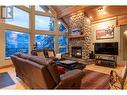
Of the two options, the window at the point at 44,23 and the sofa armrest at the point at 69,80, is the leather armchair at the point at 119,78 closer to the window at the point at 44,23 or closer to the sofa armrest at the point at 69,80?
the sofa armrest at the point at 69,80

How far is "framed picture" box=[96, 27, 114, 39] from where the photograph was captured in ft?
22.6

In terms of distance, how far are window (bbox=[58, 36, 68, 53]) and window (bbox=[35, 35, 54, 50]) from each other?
0.72m

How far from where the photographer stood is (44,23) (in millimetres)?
8867

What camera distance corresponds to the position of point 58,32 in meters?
9.38

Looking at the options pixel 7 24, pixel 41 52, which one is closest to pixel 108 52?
pixel 41 52

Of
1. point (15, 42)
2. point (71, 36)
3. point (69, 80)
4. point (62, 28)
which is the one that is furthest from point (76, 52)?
point (69, 80)

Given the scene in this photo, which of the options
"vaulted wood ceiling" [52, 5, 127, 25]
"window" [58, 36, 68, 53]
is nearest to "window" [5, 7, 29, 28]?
"vaulted wood ceiling" [52, 5, 127, 25]

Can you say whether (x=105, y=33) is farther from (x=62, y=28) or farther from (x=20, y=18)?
(x=20, y=18)

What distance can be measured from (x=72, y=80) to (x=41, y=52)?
13.5 feet

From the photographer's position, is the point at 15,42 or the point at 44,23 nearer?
the point at 15,42

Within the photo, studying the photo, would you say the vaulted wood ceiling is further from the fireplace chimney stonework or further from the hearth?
the hearth

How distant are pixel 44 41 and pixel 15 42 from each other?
2281 mm

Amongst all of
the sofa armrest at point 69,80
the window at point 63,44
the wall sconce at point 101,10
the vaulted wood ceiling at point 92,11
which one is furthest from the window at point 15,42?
the sofa armrest at point 69,80

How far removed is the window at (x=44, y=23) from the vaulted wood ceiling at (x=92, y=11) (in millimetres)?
782
